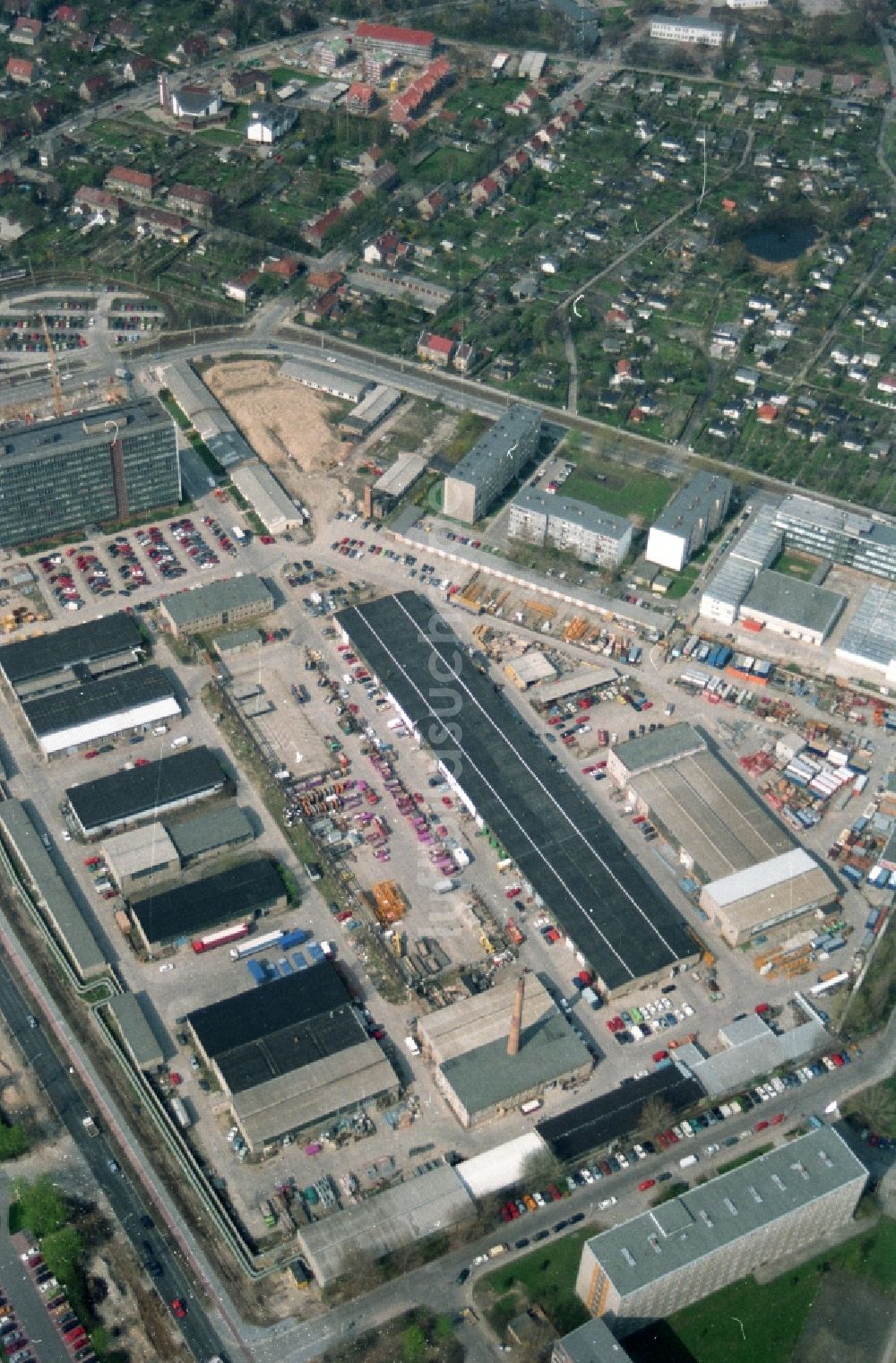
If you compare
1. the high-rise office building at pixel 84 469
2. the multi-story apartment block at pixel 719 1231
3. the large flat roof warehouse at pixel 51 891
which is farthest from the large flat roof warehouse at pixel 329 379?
the multi-story apartment block at pixel 719 1231

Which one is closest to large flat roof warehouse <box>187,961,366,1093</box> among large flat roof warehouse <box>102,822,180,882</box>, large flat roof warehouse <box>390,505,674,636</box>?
large flat roof warehouse <box>102,822,180,882</box>

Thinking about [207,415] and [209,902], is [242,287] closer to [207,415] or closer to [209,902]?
[207,415]

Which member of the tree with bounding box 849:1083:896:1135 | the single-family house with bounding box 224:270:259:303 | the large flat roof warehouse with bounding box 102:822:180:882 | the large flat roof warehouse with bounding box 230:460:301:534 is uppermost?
the single-family house with bounding box 224:270:259:303

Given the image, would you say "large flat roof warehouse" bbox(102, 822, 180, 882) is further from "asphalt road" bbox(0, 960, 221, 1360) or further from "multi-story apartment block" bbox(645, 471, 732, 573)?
"multi-story apartment block" bbox(645, 471, 732, 573)

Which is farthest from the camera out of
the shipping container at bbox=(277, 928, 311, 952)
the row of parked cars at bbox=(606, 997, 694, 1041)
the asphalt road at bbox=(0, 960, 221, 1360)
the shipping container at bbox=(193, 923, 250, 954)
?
the shipping container at bbox=(277, 928, 311, 952)

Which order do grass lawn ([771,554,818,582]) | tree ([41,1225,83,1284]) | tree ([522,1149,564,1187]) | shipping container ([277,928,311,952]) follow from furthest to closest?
1. grass lawn ([771,554,818,582])
2. shipping container ([277,928,311,952])
3. tree ([522,1149,564,1187])
4. tree ([41,1225,83,1284])

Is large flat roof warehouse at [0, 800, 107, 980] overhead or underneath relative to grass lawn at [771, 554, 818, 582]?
underneath

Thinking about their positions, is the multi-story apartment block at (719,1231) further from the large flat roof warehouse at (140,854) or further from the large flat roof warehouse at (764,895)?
the large flat roof warehouse at (140,854)
